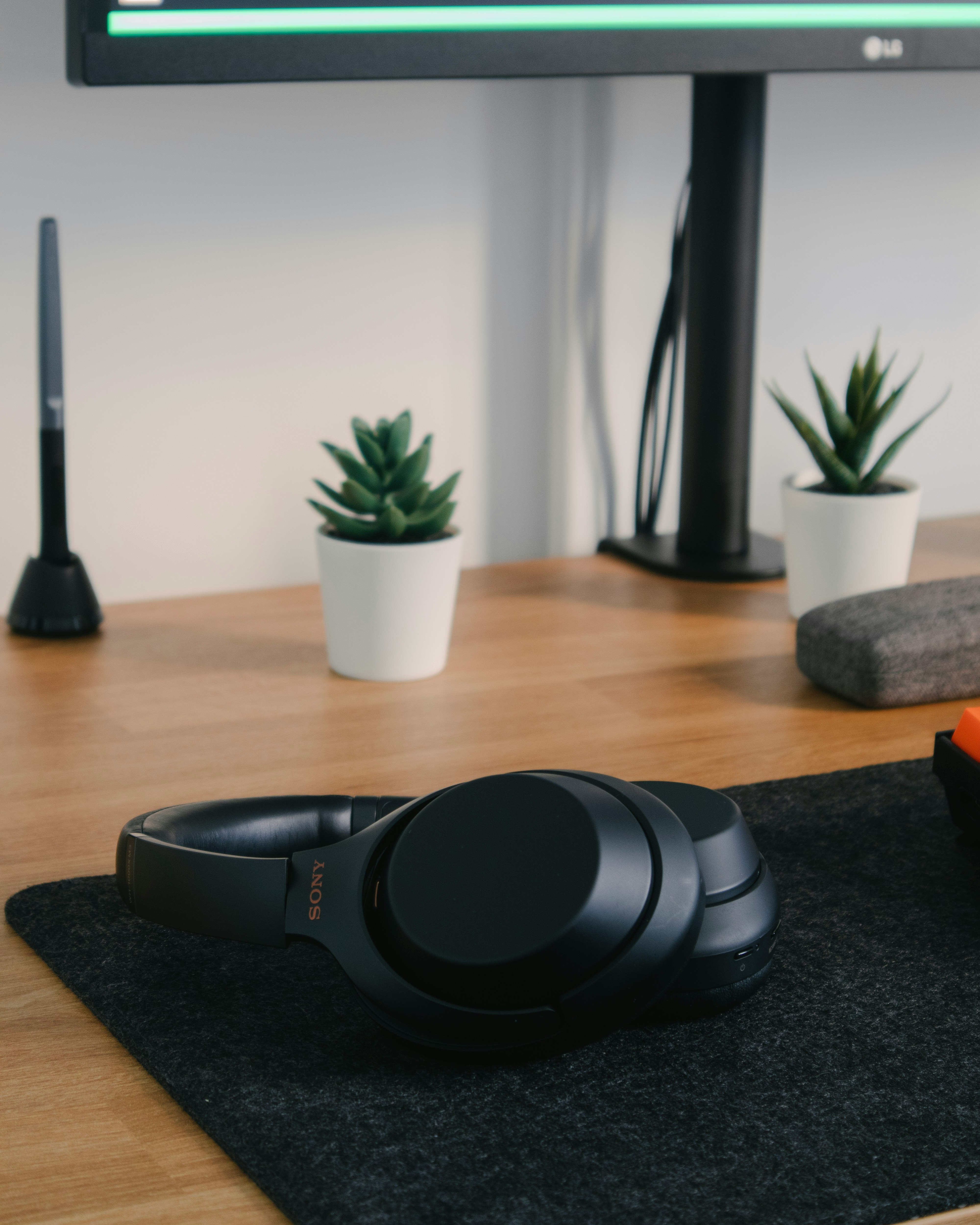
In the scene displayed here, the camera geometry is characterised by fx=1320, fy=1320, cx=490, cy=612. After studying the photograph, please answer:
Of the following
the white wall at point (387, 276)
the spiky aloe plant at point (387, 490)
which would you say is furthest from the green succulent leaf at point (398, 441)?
the white wall at point (387, 276)

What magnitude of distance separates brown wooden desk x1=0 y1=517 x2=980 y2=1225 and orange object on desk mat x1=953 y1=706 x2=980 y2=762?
0.42ft

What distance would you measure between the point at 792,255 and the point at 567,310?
224 mm

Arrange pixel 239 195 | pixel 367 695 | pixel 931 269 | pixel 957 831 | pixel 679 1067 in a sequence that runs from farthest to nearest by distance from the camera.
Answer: pixel 931 269
pixel 239 195
pixel 367 695
pixel 957 831
pixel 679 1067

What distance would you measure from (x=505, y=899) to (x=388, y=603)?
44 centimetres

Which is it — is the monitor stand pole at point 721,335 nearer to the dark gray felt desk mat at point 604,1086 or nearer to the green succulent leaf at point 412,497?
the green succulent leaf at point 412,497

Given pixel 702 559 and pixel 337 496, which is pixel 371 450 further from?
pixel 702 559

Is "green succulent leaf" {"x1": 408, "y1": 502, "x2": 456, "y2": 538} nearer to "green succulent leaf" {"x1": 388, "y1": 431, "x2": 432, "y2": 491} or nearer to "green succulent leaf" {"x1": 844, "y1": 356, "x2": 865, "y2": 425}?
"green succulent leaf" {"x1": 388, "y1": 431, "x2": 432, "y2": 491}

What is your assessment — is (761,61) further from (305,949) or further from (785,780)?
(305,949)

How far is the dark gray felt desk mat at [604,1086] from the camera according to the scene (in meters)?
0.32

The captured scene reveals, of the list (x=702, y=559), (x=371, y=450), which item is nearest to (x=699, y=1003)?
(x=371, y=450)

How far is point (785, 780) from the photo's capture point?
0.59m

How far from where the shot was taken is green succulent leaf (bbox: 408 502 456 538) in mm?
771

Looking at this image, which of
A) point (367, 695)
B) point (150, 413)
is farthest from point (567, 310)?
point (367, 695)

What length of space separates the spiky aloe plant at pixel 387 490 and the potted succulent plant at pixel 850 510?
254 mm
